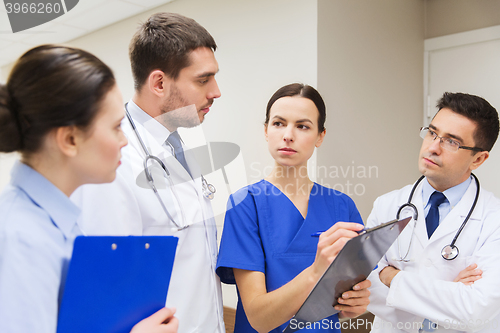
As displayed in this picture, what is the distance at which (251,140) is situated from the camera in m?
2.60

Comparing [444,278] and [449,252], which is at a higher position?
[449,252]

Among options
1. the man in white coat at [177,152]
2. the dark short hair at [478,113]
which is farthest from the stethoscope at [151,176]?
the dark short hair at [478,113]

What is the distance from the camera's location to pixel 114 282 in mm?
556

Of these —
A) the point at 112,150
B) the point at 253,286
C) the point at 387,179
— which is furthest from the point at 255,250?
the point at 387,179

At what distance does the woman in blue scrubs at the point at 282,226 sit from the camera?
99 centimetres

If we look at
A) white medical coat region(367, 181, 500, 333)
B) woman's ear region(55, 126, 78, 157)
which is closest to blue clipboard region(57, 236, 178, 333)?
woman's ear region(55, 126, 78, 157)

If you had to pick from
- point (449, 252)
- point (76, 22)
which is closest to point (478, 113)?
point (449, 252)

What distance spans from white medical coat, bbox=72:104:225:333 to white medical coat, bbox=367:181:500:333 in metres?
0.67

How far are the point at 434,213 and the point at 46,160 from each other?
1.35 meters

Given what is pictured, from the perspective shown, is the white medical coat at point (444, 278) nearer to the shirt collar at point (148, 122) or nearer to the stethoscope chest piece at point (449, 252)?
the stethoscope chest piece at point (449, 252)

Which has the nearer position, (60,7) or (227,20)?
(227,20)

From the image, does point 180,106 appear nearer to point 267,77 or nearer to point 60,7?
point 267,77

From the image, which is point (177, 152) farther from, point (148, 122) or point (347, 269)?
point (347, 269)

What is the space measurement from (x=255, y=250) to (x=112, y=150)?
0.59 metres
